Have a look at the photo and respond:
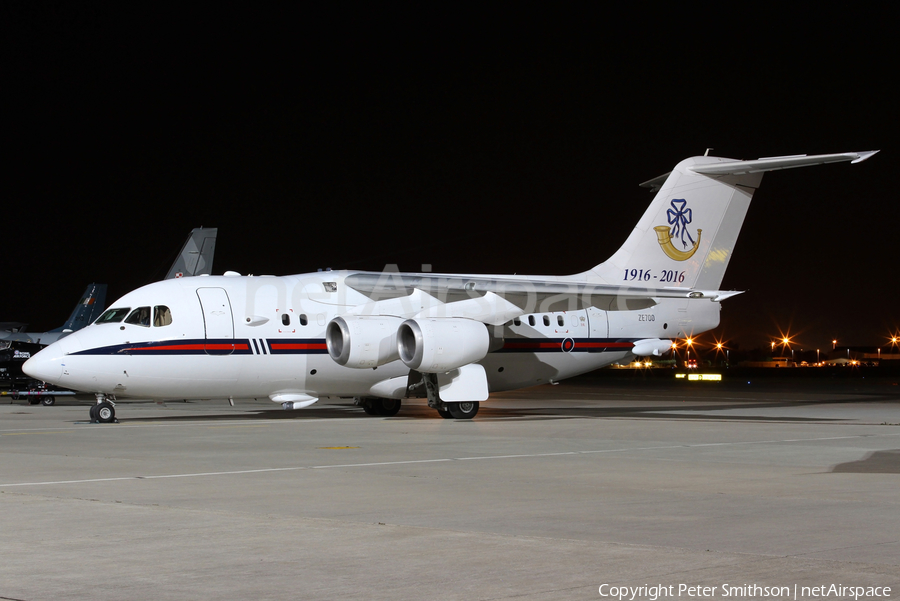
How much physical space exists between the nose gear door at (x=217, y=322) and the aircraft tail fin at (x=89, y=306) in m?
23.6

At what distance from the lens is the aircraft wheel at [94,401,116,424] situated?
19641 millimetres

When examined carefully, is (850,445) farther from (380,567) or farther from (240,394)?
(240,394)

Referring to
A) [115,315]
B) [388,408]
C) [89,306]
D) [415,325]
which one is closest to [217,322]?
[115,315]

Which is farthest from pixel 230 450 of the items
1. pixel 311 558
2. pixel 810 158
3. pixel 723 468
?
pixel 810 158

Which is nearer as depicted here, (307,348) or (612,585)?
(612,585)

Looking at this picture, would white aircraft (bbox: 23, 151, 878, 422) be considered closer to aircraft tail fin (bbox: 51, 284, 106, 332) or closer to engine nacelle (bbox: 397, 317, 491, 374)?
engine nacelle (bbox: 397, 317, 491, 374)

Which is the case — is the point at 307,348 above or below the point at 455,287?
below

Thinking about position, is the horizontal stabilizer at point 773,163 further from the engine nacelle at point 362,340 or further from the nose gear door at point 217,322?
the nose gear door at point 217,322

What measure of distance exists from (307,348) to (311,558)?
47.0ft

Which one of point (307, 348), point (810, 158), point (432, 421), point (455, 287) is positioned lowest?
point (432, 421)

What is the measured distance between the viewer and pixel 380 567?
5.73 metres

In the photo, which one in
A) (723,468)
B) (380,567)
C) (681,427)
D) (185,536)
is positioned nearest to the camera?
(380,567)

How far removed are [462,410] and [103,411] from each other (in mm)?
7443

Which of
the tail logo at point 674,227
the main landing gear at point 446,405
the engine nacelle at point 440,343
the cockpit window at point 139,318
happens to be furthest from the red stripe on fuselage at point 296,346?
the tail logo at point 674,227
